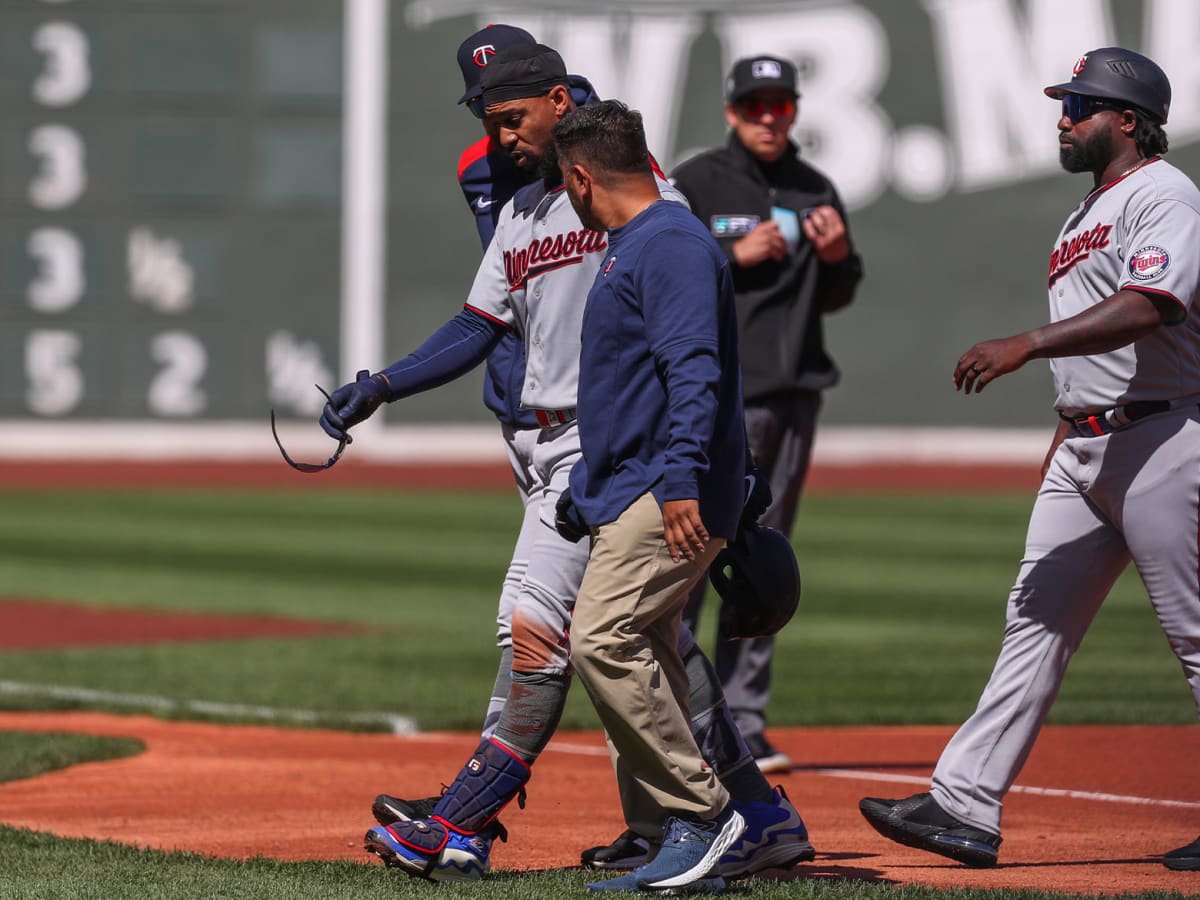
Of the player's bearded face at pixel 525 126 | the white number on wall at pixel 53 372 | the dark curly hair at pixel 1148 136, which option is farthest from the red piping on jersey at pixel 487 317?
the white number on wall at pixel 53 372

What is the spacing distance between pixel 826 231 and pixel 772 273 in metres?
0.28

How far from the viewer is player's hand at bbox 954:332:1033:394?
4.51 meters

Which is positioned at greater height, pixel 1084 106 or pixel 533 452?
pixel 1084 106

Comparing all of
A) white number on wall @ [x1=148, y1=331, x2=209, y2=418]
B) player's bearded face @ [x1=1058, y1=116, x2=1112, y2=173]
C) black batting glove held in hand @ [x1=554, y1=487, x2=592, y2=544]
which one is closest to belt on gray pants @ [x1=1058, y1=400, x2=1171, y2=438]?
player's bearded face @ [x1=1058, y1=116, x2=1112, y2=173]

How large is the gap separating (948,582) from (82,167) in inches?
490

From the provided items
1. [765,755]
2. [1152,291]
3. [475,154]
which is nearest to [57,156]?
[765,755]

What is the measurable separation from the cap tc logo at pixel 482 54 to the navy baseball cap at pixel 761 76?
5.79 feet

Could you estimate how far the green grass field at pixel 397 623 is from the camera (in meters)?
4.98

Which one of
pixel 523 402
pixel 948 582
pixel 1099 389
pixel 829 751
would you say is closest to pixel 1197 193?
pixel 1099 389

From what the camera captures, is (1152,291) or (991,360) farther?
(1152,291)

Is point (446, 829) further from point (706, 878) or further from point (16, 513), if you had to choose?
point (16, 513)

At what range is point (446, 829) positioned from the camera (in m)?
4.68

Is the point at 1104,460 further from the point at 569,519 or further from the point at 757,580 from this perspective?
the point at 569,519

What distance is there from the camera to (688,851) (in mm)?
4480
